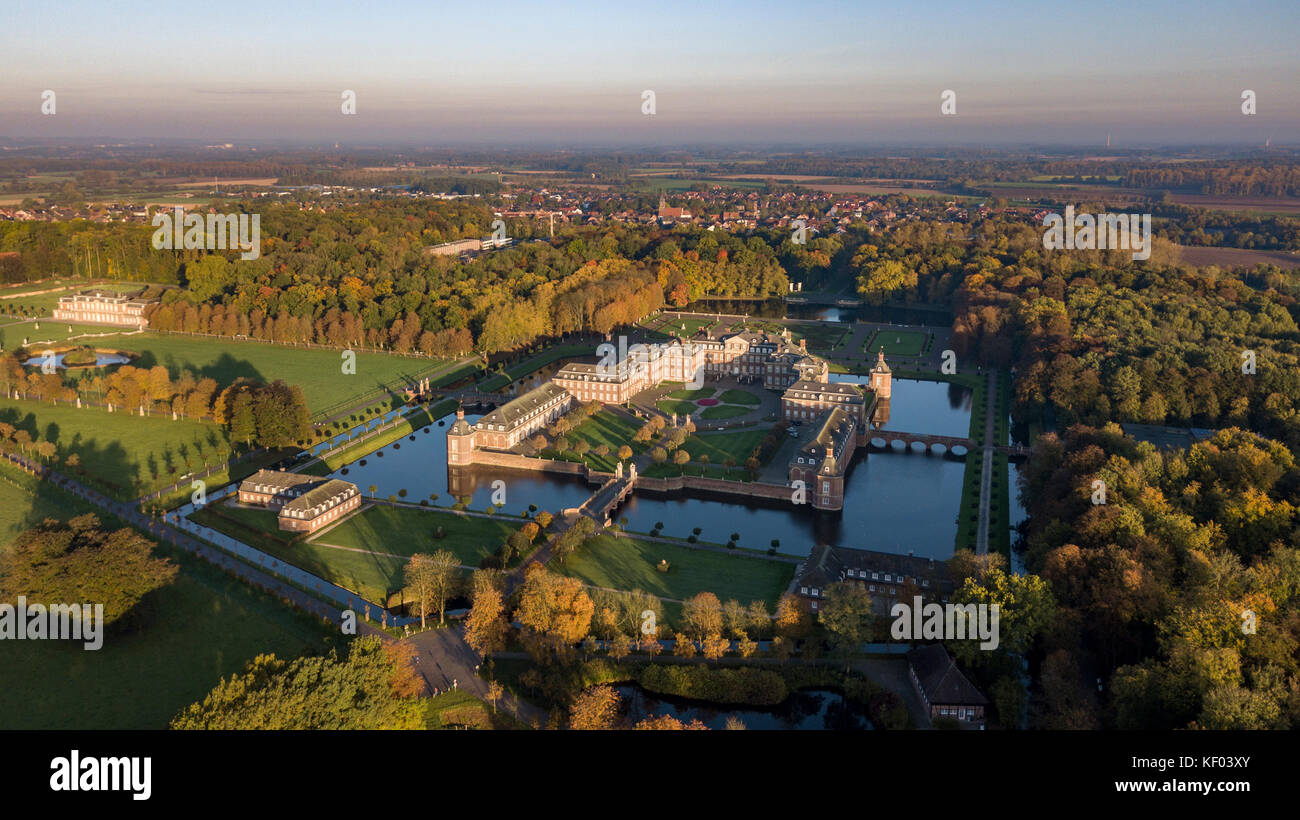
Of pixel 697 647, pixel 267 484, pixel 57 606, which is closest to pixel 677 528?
pixel 697 647

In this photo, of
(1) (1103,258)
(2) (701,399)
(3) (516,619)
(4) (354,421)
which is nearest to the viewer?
(3) (516,619)

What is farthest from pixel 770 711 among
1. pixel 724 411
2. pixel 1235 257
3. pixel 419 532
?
pixel 1235 257

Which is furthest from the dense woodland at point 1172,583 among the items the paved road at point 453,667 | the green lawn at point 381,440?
the green lawn at point 381,440

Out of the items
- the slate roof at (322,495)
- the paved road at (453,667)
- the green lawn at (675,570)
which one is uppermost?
the slate roof at (322,495)

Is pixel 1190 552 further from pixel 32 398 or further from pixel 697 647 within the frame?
pixel 32 398

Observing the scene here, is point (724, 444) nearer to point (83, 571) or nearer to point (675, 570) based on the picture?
point (675, 570)

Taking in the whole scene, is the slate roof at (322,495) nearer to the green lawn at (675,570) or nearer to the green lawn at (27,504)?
the green lawn at (27,504)

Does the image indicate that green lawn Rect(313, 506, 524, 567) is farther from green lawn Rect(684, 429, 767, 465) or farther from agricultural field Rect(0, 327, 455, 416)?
agricultural field Rect(0, 327, 455, 416)
